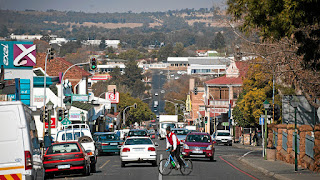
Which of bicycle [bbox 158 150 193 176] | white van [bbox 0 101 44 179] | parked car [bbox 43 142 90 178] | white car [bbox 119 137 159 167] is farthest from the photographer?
white car [bbox 119 137 159 167]

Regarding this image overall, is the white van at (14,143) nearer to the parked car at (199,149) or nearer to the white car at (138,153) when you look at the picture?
the white car at (138,153)

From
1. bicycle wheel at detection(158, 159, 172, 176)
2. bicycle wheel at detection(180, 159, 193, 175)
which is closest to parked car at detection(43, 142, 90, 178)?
bicycle wheel at detection(158, 159, 172, 176)

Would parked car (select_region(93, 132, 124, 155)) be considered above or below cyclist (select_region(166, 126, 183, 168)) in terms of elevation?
below


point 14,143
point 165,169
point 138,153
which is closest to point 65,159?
point 165,169

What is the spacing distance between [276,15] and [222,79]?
85.1 metres

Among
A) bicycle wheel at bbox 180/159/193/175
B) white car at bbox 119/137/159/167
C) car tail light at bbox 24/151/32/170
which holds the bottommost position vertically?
bicycle wheel at bbox 180/159/193/175

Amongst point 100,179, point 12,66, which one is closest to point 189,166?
point 100,179

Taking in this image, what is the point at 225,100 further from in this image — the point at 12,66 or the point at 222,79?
the point at 12,66

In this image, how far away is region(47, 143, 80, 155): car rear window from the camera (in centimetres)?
2295

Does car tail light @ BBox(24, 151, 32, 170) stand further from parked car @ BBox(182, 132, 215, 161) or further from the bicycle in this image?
parked car @ BBox(182, 132, 215, 161)

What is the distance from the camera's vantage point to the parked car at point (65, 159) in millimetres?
22562

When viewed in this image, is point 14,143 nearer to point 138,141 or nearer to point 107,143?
point 138,141

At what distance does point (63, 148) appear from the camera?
75.7 feet

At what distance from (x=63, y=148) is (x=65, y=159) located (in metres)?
0.62
